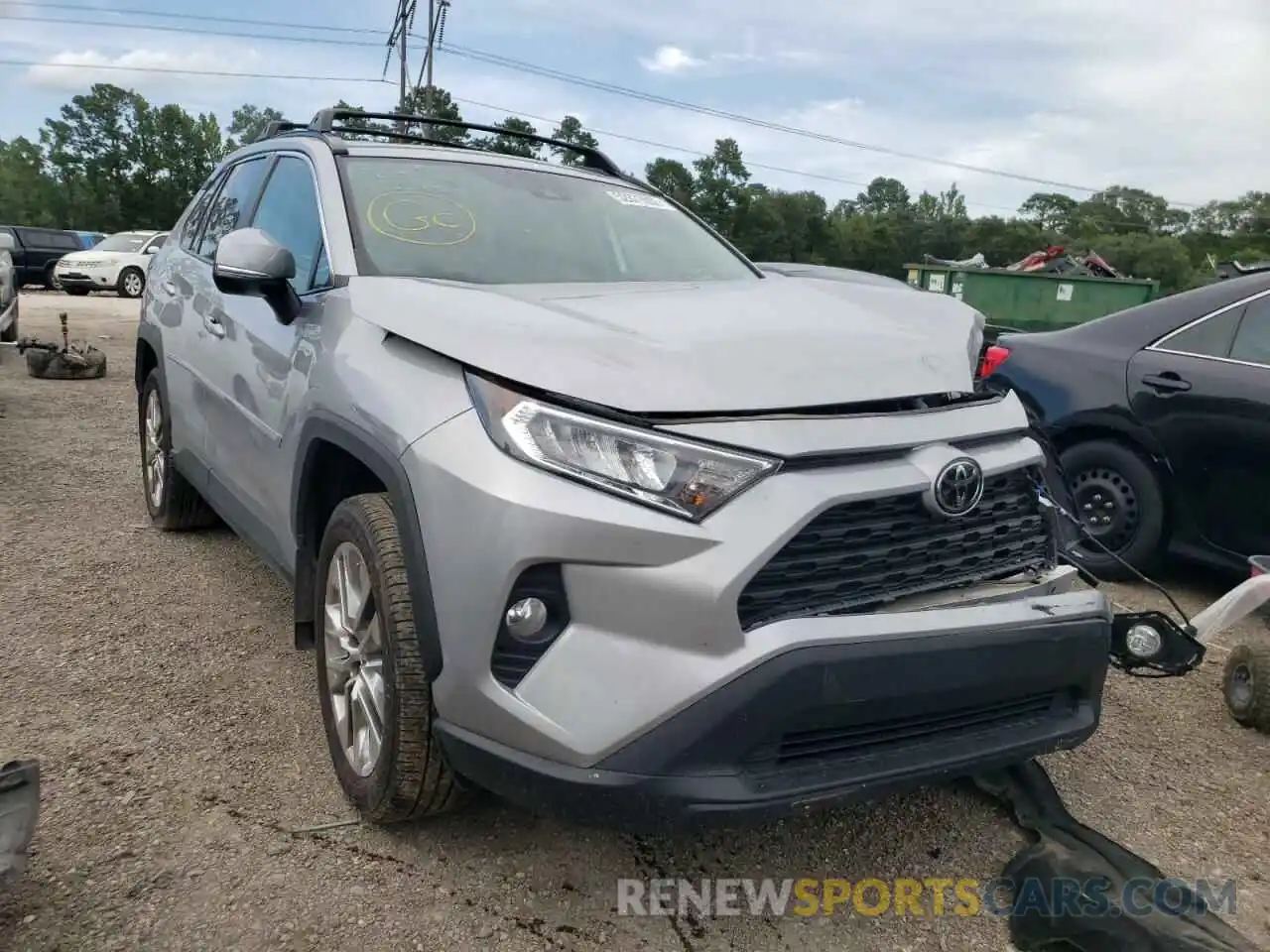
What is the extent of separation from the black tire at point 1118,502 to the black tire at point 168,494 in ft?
12.8

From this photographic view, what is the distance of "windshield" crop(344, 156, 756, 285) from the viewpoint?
289cm

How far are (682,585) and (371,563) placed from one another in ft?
2.64

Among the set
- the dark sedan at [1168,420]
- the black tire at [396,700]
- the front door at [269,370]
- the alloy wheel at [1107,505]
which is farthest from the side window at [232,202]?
the alloy wheel at [1107,505]

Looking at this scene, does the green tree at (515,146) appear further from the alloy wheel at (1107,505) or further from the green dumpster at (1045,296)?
the green dumpster at (1045,296)

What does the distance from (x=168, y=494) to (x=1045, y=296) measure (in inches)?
572

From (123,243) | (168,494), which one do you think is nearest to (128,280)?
(123,243)

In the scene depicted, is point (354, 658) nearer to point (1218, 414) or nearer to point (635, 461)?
point (635, 461)

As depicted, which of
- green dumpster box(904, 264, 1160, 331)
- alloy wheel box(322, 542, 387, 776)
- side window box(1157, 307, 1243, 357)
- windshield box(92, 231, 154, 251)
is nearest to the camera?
alloy wheel box(322, 542, 387, 776)

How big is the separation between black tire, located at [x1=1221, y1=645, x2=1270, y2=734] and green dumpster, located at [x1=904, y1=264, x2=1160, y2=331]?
43.4 feet

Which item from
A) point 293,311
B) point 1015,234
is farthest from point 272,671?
point 1015,234

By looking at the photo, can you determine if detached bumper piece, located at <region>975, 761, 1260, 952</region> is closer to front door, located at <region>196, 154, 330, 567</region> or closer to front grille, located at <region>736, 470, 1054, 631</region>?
front grille, located at <region>736, 470, 1054, 631</region>

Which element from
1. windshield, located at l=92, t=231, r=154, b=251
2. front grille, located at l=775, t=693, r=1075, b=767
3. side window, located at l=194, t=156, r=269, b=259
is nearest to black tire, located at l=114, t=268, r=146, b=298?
windshield, located at l=92, t=231, r=154, b=251

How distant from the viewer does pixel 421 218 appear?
301 cm

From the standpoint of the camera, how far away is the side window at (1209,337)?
4.20 metres
